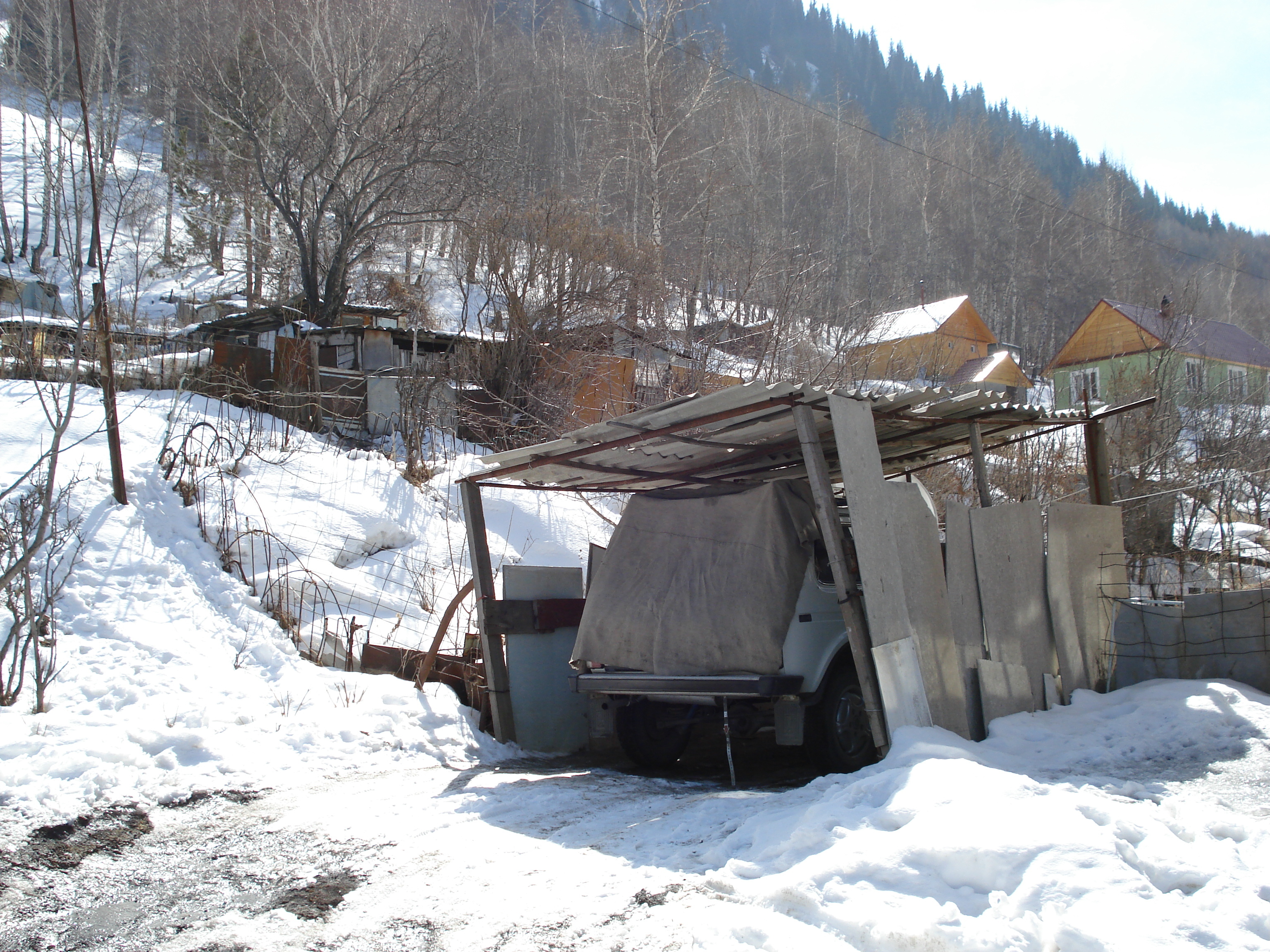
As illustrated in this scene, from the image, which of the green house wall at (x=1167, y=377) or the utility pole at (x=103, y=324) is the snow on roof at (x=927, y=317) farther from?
the utility pole at (x=103, y=324)

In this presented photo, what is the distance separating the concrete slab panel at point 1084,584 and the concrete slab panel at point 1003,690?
2.39 feet

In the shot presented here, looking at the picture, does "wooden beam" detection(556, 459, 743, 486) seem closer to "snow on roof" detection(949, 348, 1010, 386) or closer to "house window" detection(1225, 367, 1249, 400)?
"house window" detection(1225, 367, 1249, 400)

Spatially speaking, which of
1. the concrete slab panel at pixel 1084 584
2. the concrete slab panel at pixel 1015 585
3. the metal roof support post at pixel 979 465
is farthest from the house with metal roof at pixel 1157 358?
the concrete slab panel at pixel 1015 585

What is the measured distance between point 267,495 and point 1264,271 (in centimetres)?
9269

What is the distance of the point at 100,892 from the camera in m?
4.42

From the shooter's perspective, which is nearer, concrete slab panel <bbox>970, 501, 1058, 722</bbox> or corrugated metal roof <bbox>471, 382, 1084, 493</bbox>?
corrugated metal roof <bbox>471, 382, 1084, 493</bbox>

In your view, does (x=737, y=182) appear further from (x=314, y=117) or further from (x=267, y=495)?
(x=267, y=495)

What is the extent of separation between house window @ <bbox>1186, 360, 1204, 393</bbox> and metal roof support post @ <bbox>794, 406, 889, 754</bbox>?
55.3 ft

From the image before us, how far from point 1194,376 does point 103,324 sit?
21.7 m

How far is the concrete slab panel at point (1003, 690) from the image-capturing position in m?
6.36

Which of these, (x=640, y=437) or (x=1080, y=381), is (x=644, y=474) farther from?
(x=1080, y=381)

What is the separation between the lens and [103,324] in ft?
29.7

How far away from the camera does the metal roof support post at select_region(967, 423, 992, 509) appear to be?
771 cm

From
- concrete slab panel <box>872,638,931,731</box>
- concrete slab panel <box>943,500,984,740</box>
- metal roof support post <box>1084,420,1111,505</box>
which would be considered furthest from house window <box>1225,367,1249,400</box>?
concrete slab panel <box>872,638,931,731</box>
